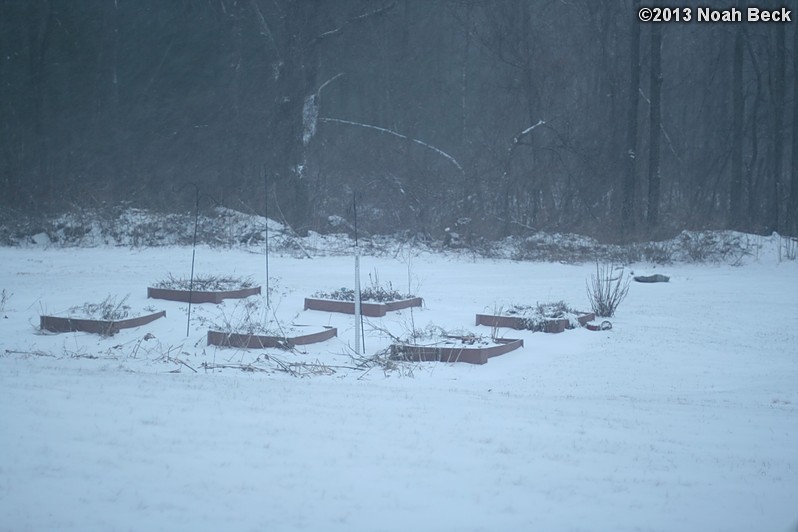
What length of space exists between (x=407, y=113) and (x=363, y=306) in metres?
23.5

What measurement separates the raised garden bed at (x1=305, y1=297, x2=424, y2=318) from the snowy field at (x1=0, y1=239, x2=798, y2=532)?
307 mm

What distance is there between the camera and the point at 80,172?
28.0 m

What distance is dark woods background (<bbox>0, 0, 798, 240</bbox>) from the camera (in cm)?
2356

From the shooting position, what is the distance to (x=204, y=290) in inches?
440

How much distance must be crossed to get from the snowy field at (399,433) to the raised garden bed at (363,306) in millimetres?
307

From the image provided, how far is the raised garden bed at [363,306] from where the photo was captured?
10422mm

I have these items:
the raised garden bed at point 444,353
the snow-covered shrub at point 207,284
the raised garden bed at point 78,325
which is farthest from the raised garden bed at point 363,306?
the raised garden bed at point 78,325

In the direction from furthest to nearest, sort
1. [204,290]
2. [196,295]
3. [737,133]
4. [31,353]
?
1. [737,133]
2. [204,290]
3. [196,295]
4. [31,353]

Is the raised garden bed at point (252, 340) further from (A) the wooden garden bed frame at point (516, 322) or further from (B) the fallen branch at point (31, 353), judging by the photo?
(A) the wooden garden bed frame at point (516, 322)

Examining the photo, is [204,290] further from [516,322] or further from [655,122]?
[655,122]

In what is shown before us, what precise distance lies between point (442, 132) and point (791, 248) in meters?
18.6

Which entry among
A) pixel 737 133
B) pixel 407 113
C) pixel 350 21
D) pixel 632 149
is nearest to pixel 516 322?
pixel 632 149

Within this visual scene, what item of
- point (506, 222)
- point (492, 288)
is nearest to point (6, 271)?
point (492, 288)

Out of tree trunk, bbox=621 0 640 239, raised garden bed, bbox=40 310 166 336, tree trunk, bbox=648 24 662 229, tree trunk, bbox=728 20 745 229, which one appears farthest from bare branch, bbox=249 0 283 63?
raised garden bed, bbox=40 310 166 336
